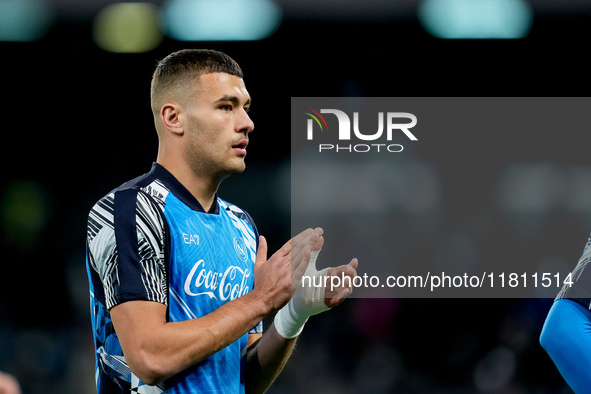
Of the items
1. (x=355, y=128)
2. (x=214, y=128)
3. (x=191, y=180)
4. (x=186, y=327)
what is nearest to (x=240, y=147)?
(x=214, y=128)

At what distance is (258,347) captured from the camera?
2674 millimetres

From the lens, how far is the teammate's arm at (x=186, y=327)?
2086mm

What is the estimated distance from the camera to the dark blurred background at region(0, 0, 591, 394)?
632cm

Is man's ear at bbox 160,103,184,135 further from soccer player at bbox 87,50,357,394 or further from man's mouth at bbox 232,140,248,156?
man's mouth at bbox 232,140,248,156

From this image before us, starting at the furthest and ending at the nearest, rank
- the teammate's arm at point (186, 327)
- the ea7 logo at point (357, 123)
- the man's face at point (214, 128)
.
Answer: the ea7 logo at point (357, 123) < the man's face at point (214, 128) < the teammate's arm at point (186, 327)

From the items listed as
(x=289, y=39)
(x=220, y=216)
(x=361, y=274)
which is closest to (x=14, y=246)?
(x=289, y=39)

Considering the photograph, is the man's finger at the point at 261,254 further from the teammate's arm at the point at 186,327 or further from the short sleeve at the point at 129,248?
the short sleeve at the point at 129,248

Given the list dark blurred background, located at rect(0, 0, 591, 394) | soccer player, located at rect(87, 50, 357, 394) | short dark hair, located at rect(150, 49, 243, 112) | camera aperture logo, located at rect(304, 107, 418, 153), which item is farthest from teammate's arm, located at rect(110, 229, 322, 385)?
dark blurred background, located at rect(0, 0, 591, 394)

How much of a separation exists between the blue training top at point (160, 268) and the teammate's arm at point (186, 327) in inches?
2.8

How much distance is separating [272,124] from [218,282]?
14.2 feet

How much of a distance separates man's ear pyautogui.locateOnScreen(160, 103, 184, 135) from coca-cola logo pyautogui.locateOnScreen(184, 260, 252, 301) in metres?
0.53

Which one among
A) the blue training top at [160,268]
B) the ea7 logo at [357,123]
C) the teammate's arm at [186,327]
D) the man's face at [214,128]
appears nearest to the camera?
the teammate's arm at [186,327]

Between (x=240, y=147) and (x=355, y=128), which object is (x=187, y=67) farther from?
(x=355, y=128)

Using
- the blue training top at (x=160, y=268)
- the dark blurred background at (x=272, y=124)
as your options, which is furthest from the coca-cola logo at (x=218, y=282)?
the dark blurred background at (x=272, y=124)
